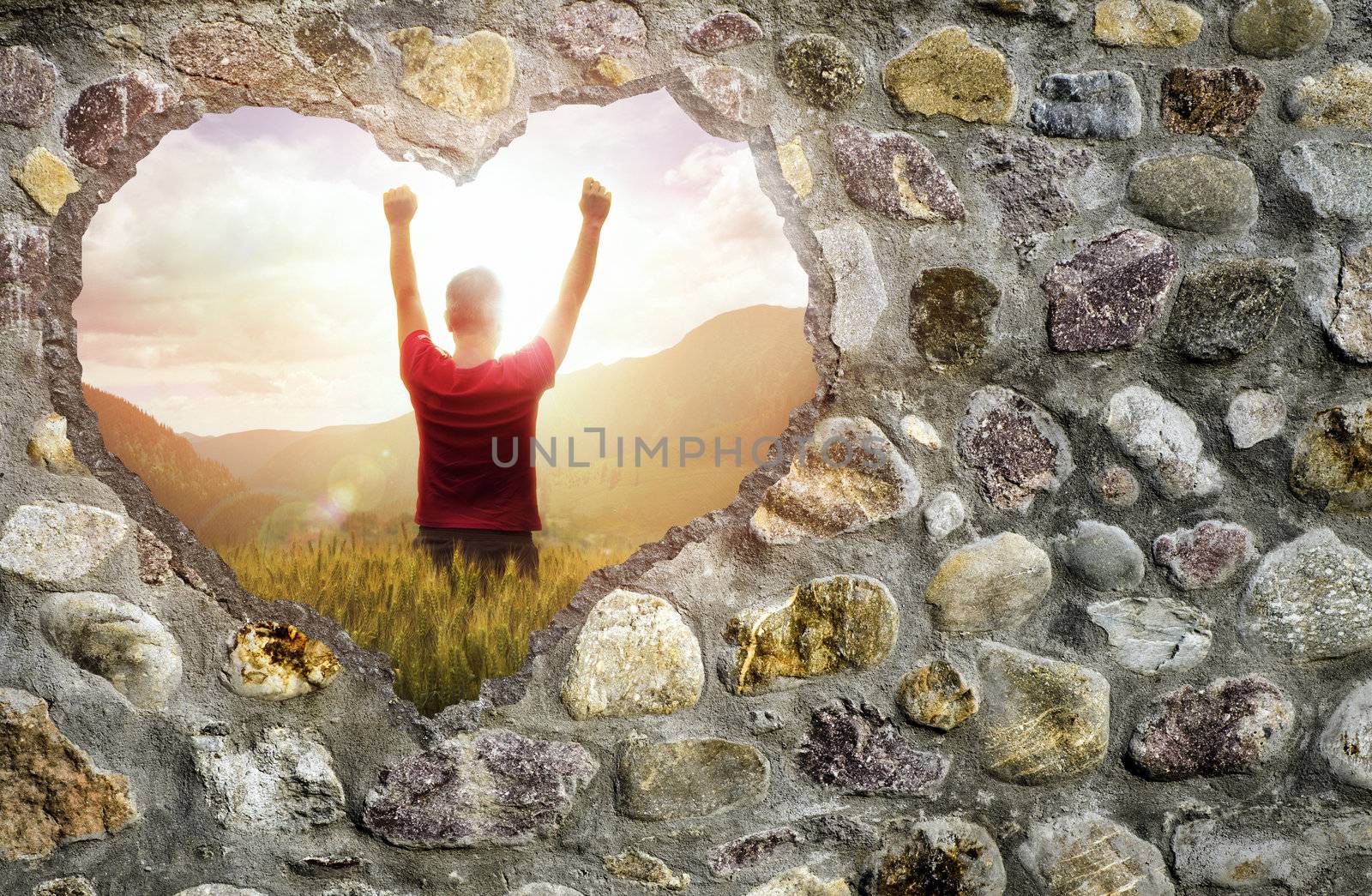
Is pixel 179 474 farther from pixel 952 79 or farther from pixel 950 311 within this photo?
pixel 952 79

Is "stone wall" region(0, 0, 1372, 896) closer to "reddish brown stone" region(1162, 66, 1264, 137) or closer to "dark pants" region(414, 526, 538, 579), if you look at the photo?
"reddish brown stone" region(1162, 66, 1264, 137)

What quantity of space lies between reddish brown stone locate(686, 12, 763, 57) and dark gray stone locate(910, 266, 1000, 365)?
0.49 m

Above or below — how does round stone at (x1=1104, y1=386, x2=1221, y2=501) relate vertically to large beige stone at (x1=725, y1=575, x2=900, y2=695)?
above

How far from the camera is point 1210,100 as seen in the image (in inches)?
64.1

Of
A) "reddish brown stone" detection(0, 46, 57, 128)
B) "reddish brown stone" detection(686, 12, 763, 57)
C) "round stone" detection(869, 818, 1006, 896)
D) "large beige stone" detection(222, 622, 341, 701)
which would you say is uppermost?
"reddish brown stone" detection(686, 12, 763, 57)

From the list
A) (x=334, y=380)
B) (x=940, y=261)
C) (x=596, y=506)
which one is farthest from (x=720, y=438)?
(x=334, y=380)

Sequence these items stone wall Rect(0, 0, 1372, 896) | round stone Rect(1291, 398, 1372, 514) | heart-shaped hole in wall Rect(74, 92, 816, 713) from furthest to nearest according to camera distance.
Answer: round stone Rect(1291, 398, 1372, 514), stone wall Rect(0, 0, 1372, 896), heart-shaped hole in wall Rect(74, 92, 816, 713)

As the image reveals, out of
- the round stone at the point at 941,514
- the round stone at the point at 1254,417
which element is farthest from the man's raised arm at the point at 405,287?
the round stone at the point at 1254,417

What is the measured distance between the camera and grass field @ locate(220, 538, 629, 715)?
4.58 ft

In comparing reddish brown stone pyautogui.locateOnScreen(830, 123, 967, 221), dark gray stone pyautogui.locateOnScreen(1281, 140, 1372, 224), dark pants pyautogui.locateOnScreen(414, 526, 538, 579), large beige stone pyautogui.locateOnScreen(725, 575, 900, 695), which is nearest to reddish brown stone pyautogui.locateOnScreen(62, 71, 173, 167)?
dark pants pyautogui.locateOnScreen(414, 526, 538, 579)

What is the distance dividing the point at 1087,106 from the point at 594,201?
2.87 ft

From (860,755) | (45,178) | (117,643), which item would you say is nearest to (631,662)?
(860,755)

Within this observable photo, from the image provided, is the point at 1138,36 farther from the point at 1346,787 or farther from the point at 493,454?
the point at 1346,787

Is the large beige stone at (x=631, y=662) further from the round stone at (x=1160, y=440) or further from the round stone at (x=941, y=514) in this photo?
the round stone at (x=1160, y=440)
